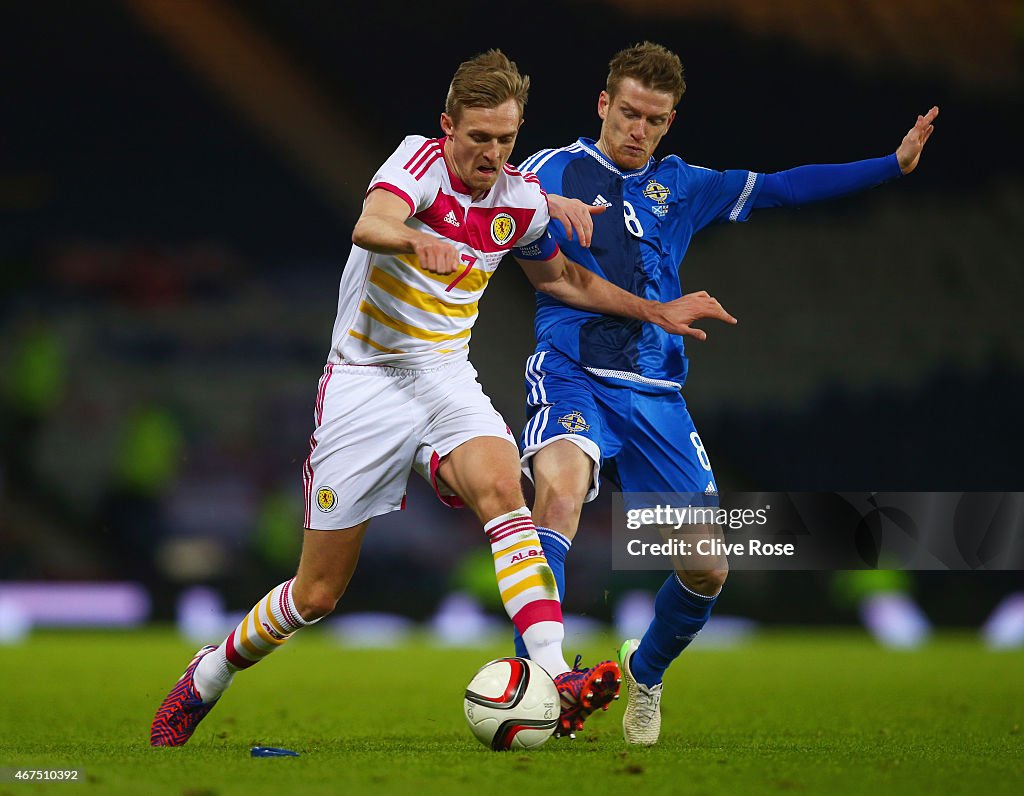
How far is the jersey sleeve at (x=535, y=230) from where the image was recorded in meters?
4.78

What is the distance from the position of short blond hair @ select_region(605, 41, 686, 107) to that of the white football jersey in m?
0.94

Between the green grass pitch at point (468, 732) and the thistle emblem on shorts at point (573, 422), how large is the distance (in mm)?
1175

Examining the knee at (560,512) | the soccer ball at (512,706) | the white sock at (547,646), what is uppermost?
the knee at (560,512)

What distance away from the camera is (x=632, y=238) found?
5.54m

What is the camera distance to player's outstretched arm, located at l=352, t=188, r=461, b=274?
3.84 m

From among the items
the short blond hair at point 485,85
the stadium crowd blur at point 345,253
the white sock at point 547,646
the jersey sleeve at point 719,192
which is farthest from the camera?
the stadium crowd blur at point 345,253

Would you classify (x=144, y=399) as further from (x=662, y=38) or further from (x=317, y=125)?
(x=662, y=38)

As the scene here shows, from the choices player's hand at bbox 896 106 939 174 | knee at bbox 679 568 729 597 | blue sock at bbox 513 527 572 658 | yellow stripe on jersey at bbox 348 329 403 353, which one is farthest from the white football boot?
player's hand at bbox 896 106 939 174

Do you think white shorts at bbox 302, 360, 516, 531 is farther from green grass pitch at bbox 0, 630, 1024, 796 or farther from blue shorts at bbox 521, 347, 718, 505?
green grass pitch at bbox 0, 630, 1024, 796

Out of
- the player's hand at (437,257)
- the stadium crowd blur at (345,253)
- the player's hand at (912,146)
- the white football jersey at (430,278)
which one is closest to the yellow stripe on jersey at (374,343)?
the white football jersey at (430,278)

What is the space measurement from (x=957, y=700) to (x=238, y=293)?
13676 mm

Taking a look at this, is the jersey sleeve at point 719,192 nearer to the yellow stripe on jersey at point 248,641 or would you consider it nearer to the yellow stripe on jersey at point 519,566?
the yellow stripe on jersey at point 519,566

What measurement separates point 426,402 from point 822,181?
2.17 meters

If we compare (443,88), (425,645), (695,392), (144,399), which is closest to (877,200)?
(695,392)
